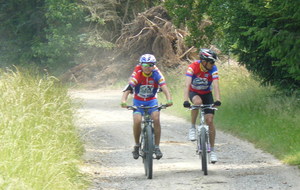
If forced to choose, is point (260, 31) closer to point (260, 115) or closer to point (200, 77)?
point (200, 77)

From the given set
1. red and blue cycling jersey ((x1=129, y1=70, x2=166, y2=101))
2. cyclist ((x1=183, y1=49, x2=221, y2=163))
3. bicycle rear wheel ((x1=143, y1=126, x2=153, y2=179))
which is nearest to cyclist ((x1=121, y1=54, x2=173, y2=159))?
red and blue cycling jersey ((x1=129, y1=70, x2=166, y2=101))

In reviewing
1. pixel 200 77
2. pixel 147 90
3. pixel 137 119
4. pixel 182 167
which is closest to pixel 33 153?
pixel 137 119

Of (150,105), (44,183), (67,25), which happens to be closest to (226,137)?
(150,105)

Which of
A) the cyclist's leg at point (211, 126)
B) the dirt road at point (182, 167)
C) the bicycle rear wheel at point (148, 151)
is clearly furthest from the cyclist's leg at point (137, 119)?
the cyclist's leg at point (211, 126)

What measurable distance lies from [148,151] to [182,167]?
1.21 m

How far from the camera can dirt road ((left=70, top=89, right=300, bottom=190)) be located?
8938 mm

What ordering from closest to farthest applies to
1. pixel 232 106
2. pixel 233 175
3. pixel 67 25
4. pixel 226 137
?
pixel 233 175 → pixel 226 137 → pixel 232 106 → pixel 67 25

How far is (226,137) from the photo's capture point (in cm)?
1458

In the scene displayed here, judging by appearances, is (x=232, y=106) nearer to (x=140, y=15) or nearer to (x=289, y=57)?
(x=289, y=57)

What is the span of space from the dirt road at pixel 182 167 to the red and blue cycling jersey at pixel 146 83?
1103mm

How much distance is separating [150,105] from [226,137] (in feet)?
16.2

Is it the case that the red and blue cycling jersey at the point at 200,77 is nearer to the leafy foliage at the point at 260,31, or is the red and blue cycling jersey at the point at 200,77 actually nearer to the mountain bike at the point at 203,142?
the mountain bike at the point at 203,142

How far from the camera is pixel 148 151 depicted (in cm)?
946

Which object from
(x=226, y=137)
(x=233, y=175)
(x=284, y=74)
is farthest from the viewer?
(x=284, y=74)
